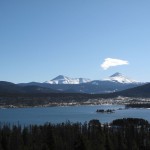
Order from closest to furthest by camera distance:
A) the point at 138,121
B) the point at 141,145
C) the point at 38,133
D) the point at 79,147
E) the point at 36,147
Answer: the point at 36,147, the point at 79,147, the point at 141,145, the point at 38,133, the point at 138,121

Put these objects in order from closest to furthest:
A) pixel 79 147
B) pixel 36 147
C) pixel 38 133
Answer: pixel 36 147 → pixel 79 147 → pixel 38 133

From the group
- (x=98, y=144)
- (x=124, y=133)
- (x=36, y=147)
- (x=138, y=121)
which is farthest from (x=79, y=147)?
(x=138, y=121)

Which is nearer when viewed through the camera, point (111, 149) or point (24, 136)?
point (111, 149)

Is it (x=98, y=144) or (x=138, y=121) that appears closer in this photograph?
(x=98, y=144)

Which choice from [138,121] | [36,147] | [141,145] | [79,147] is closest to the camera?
[36,147]

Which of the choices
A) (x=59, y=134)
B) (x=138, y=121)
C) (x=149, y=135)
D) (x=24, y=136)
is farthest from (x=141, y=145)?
(x=138, y=121)

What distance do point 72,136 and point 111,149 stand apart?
16.1 m

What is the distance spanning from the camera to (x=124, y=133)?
124 meters

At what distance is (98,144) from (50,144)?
1336cm

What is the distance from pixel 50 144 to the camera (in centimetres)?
10556

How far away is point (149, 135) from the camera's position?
12081cm

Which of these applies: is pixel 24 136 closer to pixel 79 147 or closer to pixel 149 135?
pixel 79 147

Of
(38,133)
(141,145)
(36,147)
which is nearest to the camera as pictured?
(36,147)

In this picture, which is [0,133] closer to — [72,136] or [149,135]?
[72,136]
